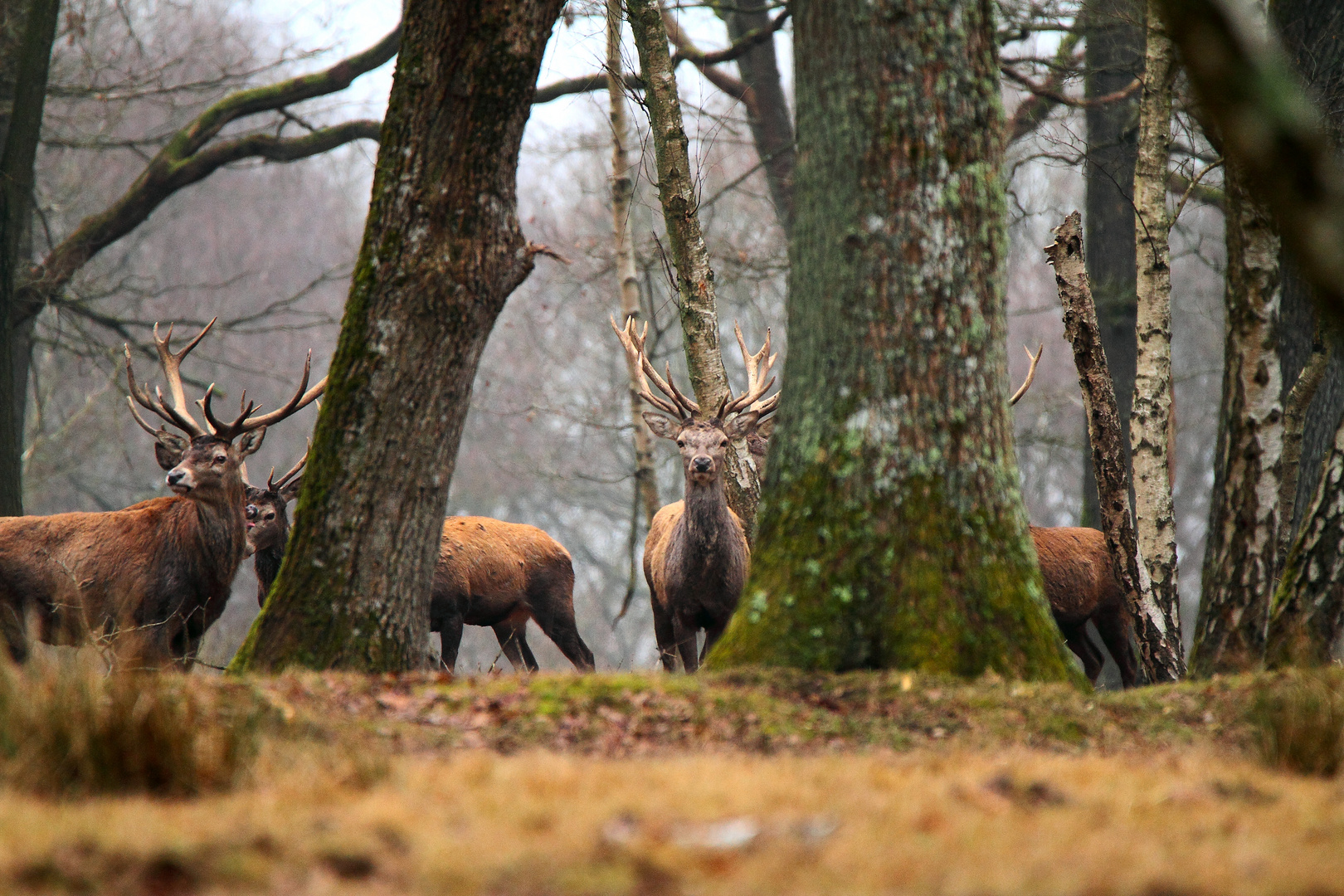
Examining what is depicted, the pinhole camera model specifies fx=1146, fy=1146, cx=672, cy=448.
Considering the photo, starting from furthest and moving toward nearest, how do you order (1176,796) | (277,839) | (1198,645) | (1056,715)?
(1198,645) < (1056,715) < (1176,796) < (277,839)

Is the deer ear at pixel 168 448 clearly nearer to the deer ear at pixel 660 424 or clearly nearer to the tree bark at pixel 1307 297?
the deer ear at pixel 660 424

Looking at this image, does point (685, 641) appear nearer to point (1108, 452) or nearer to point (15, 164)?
point (1108, 452)

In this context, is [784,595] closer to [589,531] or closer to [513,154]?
[513,154]

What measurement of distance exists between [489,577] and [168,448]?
3.35 m

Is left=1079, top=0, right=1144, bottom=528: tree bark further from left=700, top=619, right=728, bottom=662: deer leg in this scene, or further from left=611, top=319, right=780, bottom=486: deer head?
left=700, top=619, right=728, bottom=662: deer leg

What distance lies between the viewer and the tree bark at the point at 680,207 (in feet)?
31.9

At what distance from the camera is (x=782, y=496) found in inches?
200

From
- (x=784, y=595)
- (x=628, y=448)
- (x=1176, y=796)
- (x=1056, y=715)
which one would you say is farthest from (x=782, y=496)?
(x=628, y=448)

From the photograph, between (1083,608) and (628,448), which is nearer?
(1083,608)

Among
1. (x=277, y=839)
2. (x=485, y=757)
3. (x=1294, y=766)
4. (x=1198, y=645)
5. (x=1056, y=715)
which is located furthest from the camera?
(x=1198, y=645)

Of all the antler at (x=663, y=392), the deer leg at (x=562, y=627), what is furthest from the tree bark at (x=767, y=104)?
the deer leg at (x=562, y=627)

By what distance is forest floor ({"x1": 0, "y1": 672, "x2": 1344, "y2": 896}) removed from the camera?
8.00ft

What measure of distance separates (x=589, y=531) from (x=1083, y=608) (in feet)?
81.5

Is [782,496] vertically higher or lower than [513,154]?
lower
